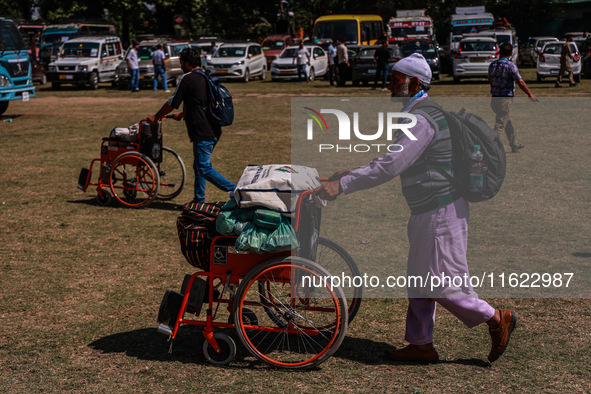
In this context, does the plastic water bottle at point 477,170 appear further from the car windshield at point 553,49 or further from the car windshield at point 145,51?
the car windshield at point 145,51

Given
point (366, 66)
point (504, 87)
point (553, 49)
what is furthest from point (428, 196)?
point (553, 49)

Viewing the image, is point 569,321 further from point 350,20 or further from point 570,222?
point 350,20

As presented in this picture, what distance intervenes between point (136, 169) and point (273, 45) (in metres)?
35.4

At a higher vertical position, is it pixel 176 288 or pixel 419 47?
pixel 419 47

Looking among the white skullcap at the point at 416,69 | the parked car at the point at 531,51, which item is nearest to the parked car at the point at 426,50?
the parked car at the point at 531,51

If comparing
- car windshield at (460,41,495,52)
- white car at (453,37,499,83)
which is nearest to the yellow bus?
car windshield at (460,41,495,52)

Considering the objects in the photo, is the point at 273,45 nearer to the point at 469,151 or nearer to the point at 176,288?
the point at 176,288

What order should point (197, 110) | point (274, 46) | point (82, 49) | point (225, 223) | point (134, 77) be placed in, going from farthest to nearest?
1. point (274, 46)
2. point (82, 49)
3. point (134, 77)
4. point (197, 110)
5. point (225, 223)

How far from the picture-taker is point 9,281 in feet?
21.5

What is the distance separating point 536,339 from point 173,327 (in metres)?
2.49

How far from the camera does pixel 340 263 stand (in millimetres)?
4992

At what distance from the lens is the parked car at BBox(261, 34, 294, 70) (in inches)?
1628

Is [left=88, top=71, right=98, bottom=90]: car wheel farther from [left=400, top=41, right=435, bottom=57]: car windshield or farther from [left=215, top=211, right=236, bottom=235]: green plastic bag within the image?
[left=215, top=211, right=236, bottom=235]: green plastic bag

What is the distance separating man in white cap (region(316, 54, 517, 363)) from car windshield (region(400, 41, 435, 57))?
1042 inches
